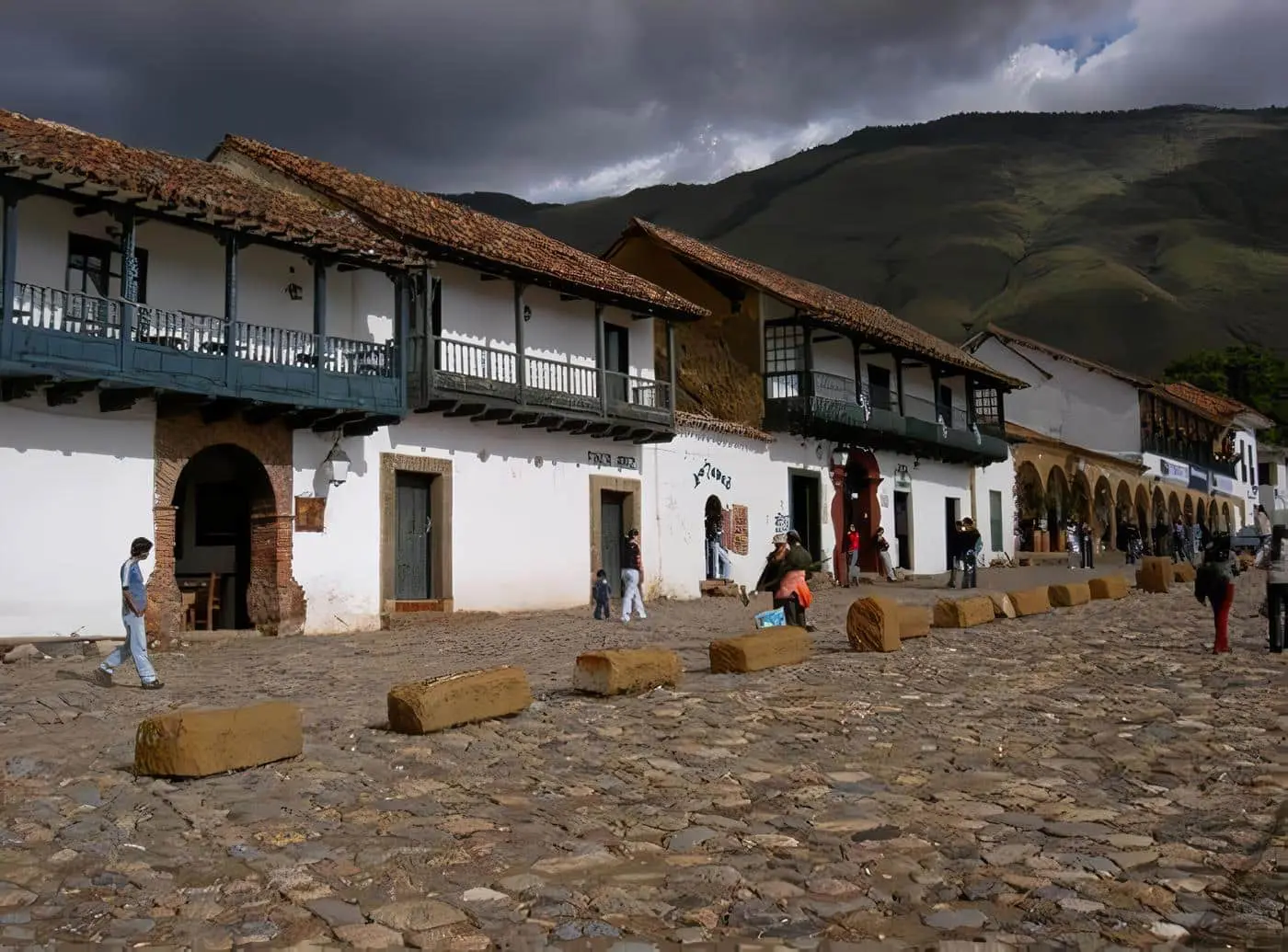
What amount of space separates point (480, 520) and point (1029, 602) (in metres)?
8.65

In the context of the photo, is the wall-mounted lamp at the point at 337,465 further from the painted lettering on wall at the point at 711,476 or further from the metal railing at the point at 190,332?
the painted lettering on wall at the point at 711,476

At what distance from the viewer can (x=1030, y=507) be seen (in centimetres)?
3866

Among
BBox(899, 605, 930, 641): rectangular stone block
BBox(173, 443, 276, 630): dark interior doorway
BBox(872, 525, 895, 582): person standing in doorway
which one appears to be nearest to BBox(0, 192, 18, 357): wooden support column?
BBox(173, 443, 276, 630): dark interior doorway

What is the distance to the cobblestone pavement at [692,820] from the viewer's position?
468 cm

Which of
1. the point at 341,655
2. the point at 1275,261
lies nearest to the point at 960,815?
the point at 341,655

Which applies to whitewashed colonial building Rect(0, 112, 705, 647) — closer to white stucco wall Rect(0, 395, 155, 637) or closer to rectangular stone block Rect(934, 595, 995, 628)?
white stucco wall Rect(0, 395, 155, 637)

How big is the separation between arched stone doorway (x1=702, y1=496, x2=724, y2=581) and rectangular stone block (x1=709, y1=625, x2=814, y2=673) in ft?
42.2

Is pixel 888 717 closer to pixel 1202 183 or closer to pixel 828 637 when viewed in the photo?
pixel 828 637

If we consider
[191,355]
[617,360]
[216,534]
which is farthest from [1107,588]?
[191,355]

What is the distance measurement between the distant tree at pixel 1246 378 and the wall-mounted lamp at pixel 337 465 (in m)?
56.3

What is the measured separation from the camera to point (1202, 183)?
122 m

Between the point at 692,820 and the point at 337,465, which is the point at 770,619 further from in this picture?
the point at 692,820

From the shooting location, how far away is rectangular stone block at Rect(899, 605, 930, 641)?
1385 centimetres

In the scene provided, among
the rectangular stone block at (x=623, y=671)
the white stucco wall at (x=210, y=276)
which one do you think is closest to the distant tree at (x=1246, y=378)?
the white stucco wall at (x=210, y=276)
